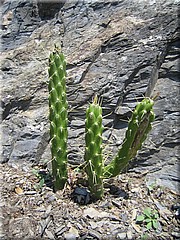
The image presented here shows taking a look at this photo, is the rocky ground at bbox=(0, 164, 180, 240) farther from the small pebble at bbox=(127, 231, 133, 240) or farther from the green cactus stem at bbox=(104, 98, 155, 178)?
the green cactus stem at bbox=(104, 98, 155, 178)

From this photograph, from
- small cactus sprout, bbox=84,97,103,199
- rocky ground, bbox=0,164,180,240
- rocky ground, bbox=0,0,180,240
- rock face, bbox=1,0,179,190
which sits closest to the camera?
small cactus sprout, bbox=84,97,103,199

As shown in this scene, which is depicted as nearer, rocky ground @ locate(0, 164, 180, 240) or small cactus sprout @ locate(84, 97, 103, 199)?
small cactus sprout @ locate(84, 97, 103, 199)

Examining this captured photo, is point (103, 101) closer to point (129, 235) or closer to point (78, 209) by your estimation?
point (78, 209)

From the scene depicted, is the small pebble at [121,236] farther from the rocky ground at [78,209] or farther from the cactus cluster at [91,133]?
the cactus cluster at [91,133]

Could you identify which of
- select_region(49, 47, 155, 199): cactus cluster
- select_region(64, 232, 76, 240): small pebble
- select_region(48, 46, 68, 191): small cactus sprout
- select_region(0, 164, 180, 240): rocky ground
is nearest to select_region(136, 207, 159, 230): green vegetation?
select_region(0, 164, 180, 240): rocky ground

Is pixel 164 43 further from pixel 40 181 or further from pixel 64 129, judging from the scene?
pixel 40 181
